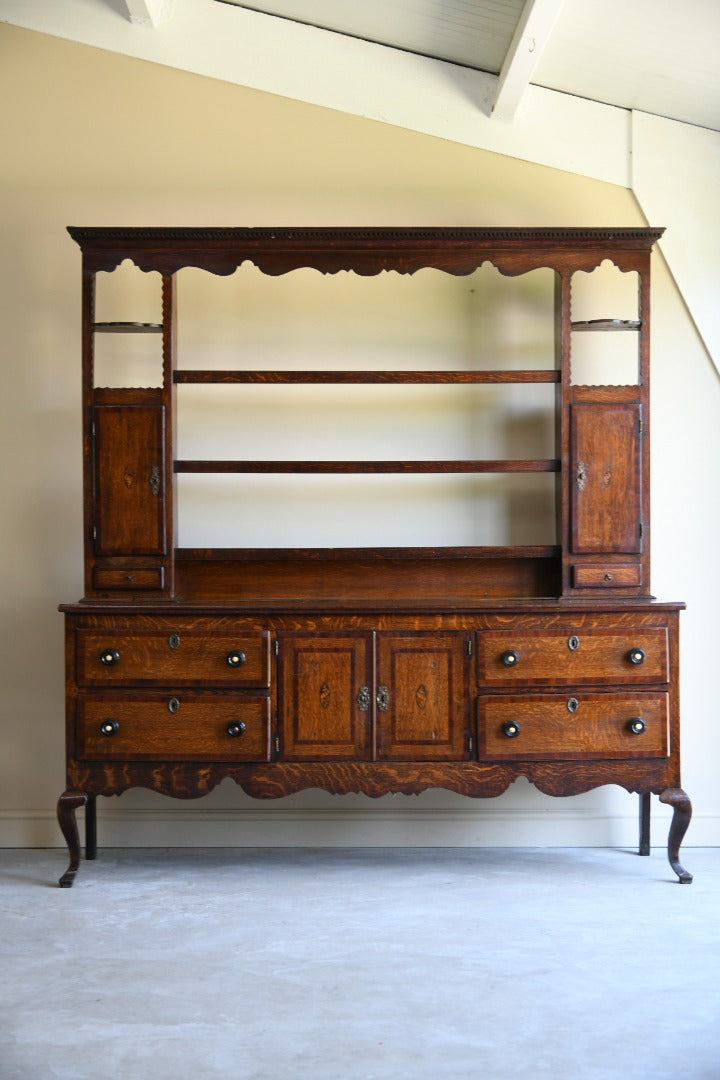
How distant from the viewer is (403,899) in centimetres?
363

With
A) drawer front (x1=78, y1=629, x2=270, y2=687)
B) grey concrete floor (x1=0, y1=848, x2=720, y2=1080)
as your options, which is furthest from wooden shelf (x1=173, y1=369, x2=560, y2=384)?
grey concrete floor (x1=0, y1=848, x2=720, y2=1080)

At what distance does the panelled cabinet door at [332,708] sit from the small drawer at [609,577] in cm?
84

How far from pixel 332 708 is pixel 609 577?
112 centimetres

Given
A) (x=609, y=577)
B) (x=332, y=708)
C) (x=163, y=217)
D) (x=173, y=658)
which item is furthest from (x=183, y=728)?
(x=163, y=217)

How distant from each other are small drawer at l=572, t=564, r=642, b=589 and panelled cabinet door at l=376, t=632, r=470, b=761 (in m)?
0.53

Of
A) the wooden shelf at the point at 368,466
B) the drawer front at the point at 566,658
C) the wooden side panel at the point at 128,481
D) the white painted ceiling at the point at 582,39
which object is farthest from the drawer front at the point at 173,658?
the white painted ceiling at the point at 582,39

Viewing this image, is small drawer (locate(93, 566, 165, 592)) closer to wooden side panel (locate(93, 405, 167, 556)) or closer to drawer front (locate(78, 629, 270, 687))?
wooden side panel (locate(93, 405, 167, 556))

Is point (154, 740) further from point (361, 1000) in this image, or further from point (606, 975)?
point (606, 975)

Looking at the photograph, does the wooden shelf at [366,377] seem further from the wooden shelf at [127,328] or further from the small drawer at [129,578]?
the small drawer at [129,578]

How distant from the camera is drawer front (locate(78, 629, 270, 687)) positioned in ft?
12.4

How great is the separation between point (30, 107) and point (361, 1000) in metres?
3.58

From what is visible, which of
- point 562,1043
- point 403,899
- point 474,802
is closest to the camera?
point 562,1043

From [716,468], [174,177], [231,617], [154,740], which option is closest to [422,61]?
[174,177]

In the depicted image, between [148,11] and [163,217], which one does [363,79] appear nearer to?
[148,11]
